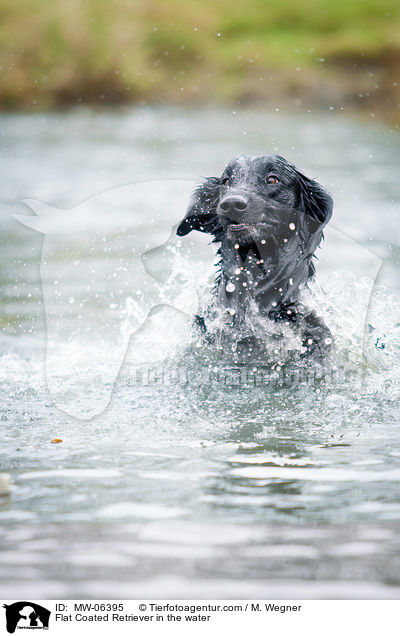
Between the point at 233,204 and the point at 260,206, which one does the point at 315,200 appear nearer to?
the point at 260,206

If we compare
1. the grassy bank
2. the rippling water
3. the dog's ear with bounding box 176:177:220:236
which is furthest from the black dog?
the grassy bank

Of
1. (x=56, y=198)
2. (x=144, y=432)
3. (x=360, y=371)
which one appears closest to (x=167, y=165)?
(x=56, y=198)

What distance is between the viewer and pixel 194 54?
5.32m

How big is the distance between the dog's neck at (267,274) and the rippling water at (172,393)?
0.42 feet

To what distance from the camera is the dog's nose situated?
2934 millimetres

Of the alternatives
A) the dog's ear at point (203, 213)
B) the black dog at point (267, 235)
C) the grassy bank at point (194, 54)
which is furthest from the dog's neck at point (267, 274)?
the grassy bank at point (194, 54)

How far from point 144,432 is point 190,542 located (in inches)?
29.7

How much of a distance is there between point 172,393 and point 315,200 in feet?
3.52

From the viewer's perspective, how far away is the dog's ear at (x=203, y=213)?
3248mm

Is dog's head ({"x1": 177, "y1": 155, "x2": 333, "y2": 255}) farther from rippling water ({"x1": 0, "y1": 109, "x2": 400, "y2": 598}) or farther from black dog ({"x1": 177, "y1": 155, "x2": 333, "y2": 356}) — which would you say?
rippling water ({"x1": 0, "y1": 109, "x2": 400, "y2": 598})

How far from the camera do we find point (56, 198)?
4.48m

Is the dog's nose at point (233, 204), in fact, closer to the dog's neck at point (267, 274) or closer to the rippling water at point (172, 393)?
the dog's neck at point (267, 274)

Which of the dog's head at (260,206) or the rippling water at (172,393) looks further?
the dog's head at (260,206)

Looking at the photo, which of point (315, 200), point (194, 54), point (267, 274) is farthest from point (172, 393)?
point (194, 54)
